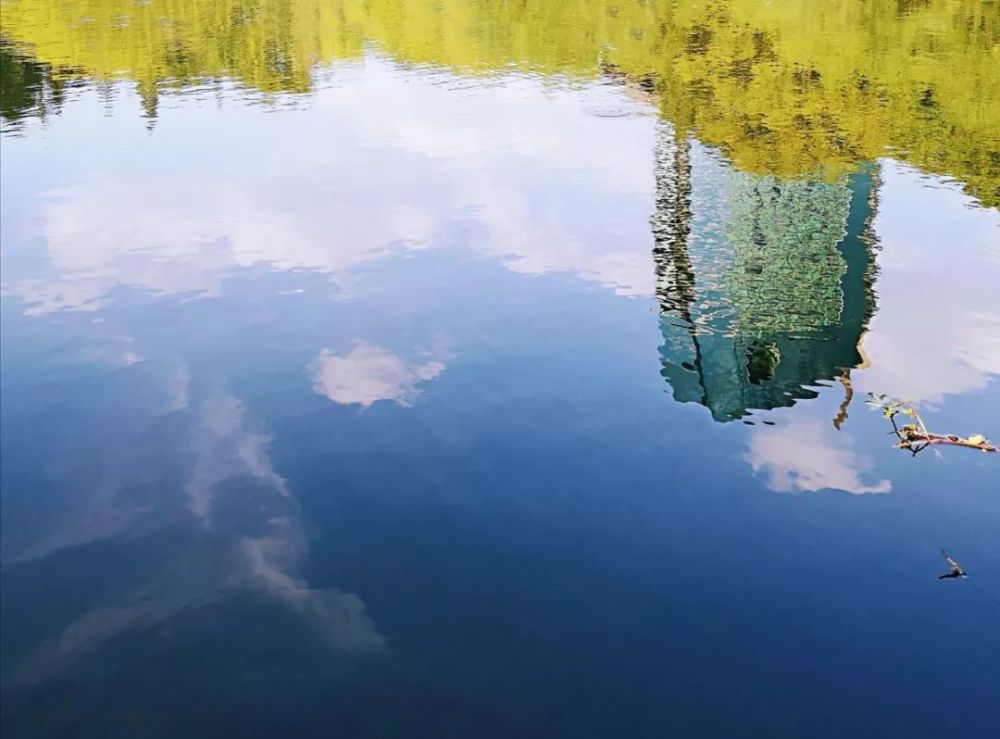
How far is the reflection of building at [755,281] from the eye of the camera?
2436 centimetres

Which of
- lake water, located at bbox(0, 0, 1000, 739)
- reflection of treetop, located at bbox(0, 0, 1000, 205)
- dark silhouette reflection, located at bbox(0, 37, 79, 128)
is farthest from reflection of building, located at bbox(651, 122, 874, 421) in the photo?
dark silhouette reflection, located at bbox(0, 37, 79, 128)

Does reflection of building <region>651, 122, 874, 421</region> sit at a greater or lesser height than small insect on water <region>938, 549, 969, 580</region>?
greater

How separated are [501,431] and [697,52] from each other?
58.9 m

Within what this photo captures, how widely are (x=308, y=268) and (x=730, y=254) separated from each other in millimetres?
14355

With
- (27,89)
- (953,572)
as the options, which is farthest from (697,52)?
(953,572)

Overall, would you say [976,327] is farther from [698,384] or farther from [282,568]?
[282,568]

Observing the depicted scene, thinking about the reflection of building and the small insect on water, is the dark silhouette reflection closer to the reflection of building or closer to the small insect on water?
the reflection of building

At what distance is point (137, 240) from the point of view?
35.3 meters

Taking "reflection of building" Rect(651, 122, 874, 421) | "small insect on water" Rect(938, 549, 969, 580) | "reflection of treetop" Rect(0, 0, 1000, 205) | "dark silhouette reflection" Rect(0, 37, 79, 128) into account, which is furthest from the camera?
"dark silhouette reflection" Rect(0, 37, 79, 128)

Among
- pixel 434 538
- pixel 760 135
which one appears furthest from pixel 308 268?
pixel 760 135

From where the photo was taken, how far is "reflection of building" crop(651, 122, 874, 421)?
24359 mm

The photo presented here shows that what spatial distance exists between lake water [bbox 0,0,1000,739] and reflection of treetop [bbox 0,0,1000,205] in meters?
0.91

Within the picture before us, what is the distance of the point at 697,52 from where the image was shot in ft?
240

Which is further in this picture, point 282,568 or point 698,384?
point 698,384
